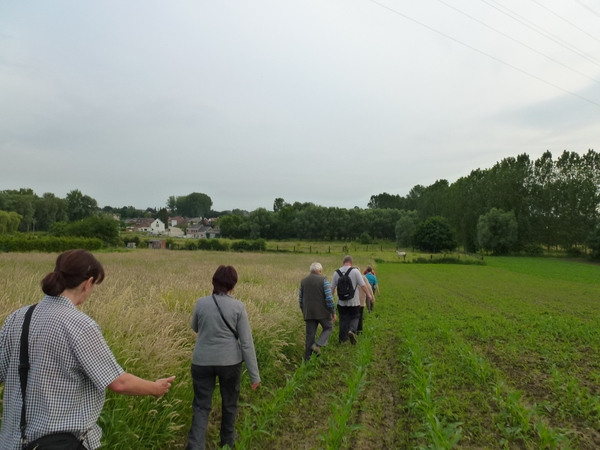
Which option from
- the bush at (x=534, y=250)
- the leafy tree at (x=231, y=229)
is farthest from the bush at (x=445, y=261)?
the leafy tree at (x=231, y=229)

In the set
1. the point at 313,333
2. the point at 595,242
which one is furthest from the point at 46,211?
the point at 595,242

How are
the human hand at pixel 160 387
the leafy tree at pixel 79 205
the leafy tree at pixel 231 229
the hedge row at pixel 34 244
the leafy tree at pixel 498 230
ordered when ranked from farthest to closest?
1. the leafy tree at pixel 231 229
2. the leafy tree at pixel 79 205
3. the leafy tree at pixel 498 230
4. the hedge row at pixel 34 244
5. the human hand at pixel 160 387

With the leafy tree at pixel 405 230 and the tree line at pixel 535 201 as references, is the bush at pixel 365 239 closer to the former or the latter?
the leafy tree at pixel 405 230

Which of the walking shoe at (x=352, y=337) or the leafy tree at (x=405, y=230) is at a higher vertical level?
the leafy tree at (x=405, y=230)

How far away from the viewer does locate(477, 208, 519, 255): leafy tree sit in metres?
64.7

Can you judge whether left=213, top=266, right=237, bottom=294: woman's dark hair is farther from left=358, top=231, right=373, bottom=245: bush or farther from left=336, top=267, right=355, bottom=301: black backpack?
left=358, top=231, right=373, bottom=245: bush

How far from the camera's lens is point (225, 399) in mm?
4355

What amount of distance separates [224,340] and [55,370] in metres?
2.10

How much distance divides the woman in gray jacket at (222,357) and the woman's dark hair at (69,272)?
197cm

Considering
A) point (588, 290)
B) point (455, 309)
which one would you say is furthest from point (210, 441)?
point (588, 290)

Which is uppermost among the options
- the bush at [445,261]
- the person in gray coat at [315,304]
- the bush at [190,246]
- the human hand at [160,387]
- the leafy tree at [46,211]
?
the leafy tree at [46,211]

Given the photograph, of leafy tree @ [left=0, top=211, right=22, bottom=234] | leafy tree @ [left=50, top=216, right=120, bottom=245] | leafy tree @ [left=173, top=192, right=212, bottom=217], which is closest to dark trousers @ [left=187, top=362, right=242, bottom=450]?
leafy tree @ [left=50, top=216, right=120, bottom=245]

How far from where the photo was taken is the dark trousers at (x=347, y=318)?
9422mm

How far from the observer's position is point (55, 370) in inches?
89.8
